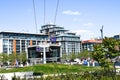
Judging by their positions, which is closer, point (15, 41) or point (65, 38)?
point (15, 41)

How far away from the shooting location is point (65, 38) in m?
161

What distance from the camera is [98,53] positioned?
30.7 m

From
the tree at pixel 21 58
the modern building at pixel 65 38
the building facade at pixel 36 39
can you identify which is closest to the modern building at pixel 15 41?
the building facade at pixel 36 39

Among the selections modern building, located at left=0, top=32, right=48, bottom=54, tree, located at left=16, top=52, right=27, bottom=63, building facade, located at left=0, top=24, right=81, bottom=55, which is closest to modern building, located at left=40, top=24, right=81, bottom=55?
building facade, located at left=0, top=24, right=81, bottom=55

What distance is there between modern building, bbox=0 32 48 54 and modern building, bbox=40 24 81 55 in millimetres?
15584

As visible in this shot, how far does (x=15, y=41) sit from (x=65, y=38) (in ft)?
107

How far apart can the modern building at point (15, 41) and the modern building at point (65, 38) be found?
15584mm

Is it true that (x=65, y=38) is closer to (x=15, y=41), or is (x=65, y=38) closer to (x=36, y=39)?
(x=36, y=39)

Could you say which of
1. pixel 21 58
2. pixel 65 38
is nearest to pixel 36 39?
pixel 65 38

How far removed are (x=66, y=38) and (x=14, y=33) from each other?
33.9 metres

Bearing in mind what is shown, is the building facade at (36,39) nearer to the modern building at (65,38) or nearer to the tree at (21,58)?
the modern building at (65,38)

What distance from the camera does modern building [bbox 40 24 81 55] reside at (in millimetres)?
161125

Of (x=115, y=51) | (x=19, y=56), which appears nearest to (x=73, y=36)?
(x=19, y=56)

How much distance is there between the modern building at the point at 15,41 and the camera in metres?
134
